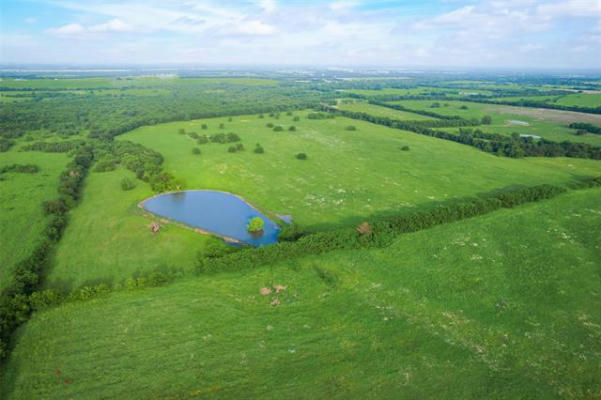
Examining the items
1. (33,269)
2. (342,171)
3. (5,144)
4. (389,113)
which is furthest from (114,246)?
(389,113)

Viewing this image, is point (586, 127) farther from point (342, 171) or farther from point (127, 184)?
point (127, 184)

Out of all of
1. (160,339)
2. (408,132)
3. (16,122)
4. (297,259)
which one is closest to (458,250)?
A: (297,259)

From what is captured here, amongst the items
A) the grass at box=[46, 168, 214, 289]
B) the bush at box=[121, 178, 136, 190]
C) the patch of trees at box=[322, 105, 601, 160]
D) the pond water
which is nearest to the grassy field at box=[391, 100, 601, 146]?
the patch of trees at box=[322, 105, 601, 160]

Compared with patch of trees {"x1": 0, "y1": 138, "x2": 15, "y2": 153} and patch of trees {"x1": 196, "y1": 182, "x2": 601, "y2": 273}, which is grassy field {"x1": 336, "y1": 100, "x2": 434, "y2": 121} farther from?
patch of trees {"x1": 0, "y1": 138, "x2": 15, "y2": 153}

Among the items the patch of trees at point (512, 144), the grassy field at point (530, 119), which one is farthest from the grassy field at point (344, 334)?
the grassy field at point (530, 119)

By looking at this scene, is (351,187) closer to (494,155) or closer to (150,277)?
(150,277)

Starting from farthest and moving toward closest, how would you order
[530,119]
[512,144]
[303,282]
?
1. [530,119]
2. [512,144]
3. [303,282]
